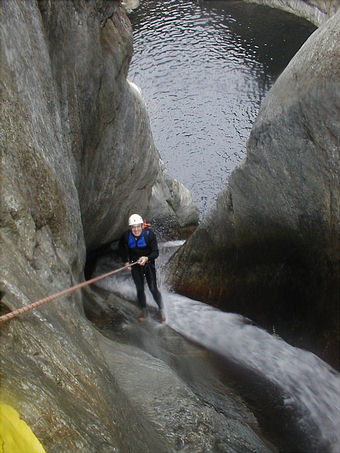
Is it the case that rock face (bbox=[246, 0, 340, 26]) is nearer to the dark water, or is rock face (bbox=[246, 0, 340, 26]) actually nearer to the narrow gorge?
the dark water

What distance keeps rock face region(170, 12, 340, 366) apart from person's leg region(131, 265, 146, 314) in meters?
1.79

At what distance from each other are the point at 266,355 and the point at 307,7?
98.4 feet

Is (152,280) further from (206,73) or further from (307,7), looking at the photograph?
(307,7)

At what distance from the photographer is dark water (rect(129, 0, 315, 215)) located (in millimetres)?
21094

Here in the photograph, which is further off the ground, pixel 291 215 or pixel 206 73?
pixel 291 215

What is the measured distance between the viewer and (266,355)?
8.48m

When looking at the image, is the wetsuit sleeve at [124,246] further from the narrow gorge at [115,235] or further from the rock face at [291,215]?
the rock face at [291,215]

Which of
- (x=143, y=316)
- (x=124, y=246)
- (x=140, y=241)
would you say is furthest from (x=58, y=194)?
(x=143, y=316)

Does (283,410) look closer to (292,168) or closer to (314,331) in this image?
(314,331)

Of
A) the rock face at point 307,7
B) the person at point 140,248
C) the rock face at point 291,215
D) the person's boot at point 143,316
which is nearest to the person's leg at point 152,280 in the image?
the person at point 140,248

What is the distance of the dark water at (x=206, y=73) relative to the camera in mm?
21094

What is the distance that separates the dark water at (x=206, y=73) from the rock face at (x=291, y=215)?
974 centimetres

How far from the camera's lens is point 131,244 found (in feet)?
27.6

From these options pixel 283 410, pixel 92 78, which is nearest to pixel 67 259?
pixel 92 78
